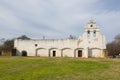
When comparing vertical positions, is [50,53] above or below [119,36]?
below

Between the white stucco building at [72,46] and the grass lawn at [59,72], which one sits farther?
the white stucco building at [72,46]

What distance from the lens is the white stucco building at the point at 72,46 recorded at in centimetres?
3994

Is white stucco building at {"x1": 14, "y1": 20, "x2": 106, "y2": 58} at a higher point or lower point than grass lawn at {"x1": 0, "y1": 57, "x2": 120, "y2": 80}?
higher

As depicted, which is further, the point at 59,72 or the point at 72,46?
the point at 72,46

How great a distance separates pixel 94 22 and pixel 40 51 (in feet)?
36.4

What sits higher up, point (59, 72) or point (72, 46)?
point (72, 46)

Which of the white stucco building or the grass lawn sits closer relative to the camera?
the grass lawn

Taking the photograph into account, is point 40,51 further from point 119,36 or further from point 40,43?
point 119,36

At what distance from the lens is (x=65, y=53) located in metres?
41.4

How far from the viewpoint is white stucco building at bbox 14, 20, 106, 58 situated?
3994 centimetres

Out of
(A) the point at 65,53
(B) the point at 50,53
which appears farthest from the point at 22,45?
(A) the point at 65,53

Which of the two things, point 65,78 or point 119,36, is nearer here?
point 65,78

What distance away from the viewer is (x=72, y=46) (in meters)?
41.0

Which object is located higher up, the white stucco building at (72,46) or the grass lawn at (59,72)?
the white stucco building at (72,46)
